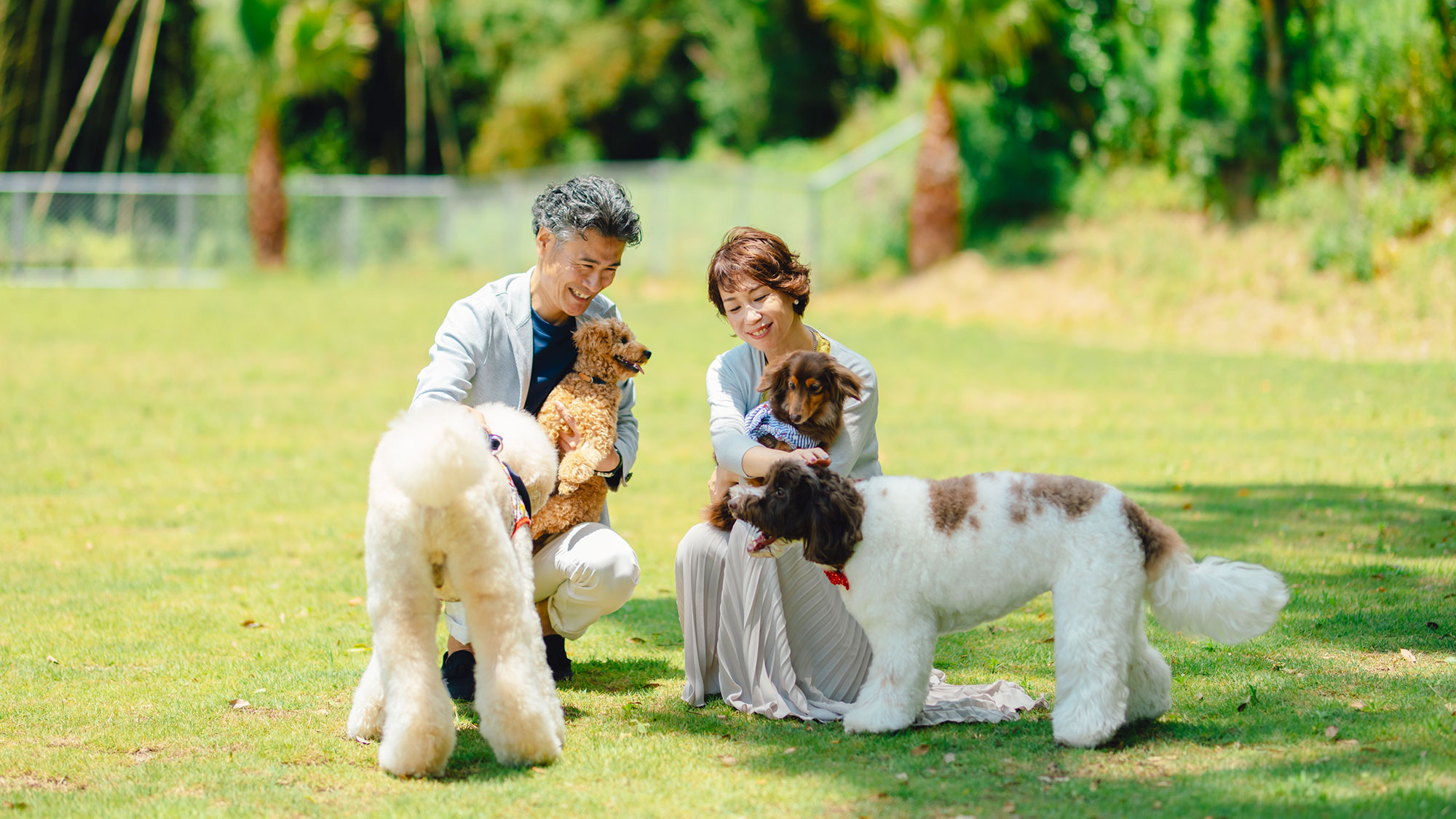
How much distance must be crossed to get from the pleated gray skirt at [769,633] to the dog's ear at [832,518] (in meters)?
0.48

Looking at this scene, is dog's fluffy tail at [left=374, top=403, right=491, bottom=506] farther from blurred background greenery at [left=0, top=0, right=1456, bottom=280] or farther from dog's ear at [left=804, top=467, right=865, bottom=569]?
blurred background greenery at [left=0, top=0, right=1456, bottom=280]

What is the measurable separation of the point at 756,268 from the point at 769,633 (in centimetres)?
137

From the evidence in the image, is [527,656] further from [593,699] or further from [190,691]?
[190,691]

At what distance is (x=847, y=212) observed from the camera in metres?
23.0

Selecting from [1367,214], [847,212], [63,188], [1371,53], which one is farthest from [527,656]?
[63,188]

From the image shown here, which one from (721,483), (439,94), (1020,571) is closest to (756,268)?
(721,483)

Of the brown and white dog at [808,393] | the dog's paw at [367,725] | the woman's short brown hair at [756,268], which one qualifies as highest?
the woman's short brown hair at [756,268]

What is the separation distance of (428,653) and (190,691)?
5.48 feet

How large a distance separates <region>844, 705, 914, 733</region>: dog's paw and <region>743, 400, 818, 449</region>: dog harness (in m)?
0.94

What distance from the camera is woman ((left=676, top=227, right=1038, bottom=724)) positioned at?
459 centimetres

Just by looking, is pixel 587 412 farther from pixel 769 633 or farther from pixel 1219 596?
pixel 1219 596

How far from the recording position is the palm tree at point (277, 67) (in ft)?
83.6

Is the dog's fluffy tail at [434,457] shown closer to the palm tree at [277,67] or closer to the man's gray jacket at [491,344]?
the man's gray jacket at [491,344]

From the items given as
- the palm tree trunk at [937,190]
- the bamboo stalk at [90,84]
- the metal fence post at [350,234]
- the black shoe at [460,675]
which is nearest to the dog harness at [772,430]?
the black shoe at [460,675]
